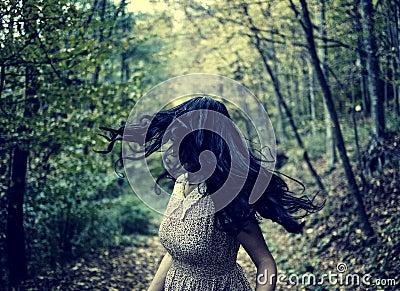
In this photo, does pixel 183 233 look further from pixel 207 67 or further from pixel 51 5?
pixel 207 67

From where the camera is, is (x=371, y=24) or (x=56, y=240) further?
(x=56, y=240)

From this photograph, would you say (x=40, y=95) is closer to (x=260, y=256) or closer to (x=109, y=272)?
(x=109, y=272)

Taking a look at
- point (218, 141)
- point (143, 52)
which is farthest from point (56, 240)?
point (143, 52)

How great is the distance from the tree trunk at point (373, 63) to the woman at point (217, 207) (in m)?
4.44

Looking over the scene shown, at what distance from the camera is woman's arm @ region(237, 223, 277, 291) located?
6.90 feet

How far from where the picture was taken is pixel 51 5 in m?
4.57

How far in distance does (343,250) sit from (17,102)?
15.8 feet

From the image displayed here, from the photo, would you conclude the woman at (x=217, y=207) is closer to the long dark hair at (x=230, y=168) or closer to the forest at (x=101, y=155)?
the long dark hair at (x=230, y=168)

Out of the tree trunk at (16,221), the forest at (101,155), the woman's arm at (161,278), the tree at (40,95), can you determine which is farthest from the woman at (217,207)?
the tree trunk at (16,221)

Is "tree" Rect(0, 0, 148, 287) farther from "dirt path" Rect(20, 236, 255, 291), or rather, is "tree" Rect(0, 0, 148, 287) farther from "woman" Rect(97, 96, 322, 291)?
"woman" Rect(97, 96, 322, 291)

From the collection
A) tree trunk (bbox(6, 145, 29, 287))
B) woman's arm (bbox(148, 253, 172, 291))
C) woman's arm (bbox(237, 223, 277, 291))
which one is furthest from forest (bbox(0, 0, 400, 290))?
woman's arm (bbox(237, 223, 277, 291))

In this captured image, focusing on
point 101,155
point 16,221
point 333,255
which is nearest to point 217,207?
point 16,221

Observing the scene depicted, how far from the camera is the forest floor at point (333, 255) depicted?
5.56 metres

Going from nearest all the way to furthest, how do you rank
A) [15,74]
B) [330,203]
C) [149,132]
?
[149,132]
[15,74]
[330,203]
